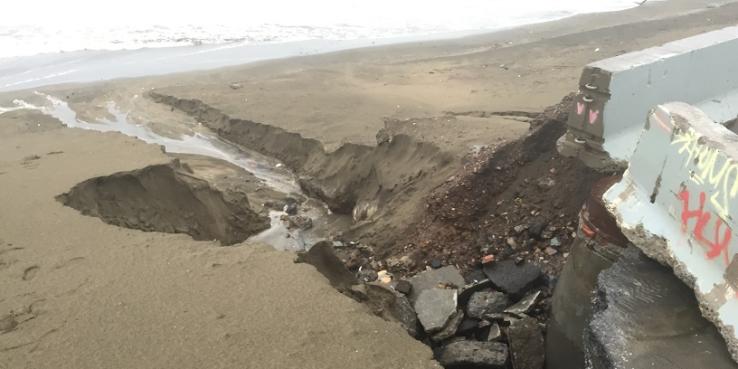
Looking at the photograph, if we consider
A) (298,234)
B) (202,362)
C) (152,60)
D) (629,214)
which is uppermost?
(152,60)

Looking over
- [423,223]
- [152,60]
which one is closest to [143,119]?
[152,60]

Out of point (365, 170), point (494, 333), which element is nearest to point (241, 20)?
point (365, 170)

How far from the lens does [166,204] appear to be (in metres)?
6.19

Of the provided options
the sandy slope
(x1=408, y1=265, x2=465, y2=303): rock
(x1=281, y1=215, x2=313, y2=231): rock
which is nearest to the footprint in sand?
the sandy slope

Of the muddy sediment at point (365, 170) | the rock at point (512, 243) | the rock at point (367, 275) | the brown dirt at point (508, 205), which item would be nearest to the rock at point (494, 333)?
the brown dirt at point (508, 205)

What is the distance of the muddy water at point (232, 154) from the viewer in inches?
284

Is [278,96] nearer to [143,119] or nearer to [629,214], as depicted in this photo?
[143,119]

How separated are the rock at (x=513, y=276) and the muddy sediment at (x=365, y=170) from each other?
1636 millimetres

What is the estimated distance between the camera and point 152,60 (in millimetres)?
14148

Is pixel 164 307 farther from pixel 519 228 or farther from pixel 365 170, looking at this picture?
pixel 365 170

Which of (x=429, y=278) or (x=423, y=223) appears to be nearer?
(x=429, y=278)

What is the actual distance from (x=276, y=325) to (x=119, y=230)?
1991 mm

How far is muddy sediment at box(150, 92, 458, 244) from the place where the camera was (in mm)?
6707

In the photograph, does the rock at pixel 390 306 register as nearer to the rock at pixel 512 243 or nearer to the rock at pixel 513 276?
the rock at pixel 513 276
